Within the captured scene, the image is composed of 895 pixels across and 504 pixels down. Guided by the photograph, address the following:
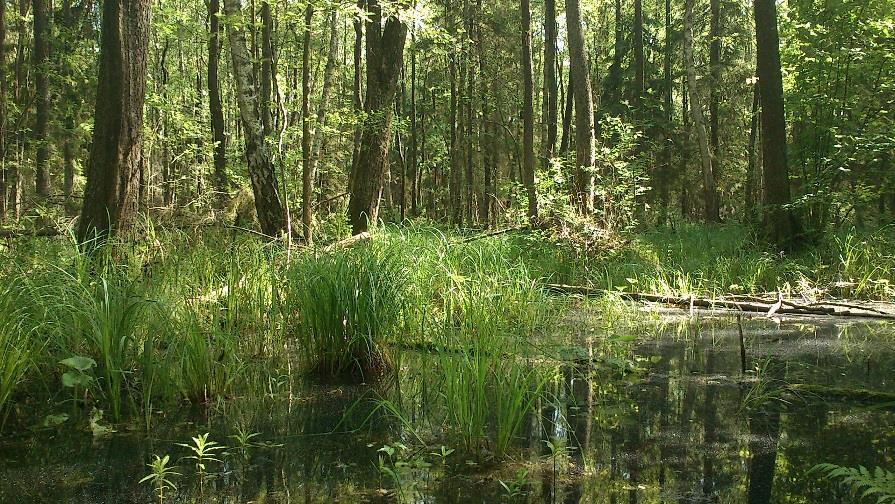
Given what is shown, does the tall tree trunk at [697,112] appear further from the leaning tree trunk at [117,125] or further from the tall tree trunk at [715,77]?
the leaning tree trunk at [117,125]

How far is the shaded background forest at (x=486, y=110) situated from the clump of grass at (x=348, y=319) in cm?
404

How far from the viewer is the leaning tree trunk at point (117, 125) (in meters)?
6.55

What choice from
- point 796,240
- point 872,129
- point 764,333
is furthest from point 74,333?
point 872,129

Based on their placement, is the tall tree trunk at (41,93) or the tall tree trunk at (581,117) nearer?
the tall tree trunk at (581,117)

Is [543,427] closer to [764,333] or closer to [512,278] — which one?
[512,278]

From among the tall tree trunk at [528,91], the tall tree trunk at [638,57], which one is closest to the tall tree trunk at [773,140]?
the tall tree trunk at [528,91]

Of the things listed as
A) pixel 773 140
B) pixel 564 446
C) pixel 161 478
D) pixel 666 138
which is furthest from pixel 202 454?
pixel 666 138

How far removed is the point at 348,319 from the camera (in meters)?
4.77

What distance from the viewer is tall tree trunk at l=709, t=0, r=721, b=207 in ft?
67.5

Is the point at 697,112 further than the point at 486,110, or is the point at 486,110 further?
the point at 486,110

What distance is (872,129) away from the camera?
34.6 ft

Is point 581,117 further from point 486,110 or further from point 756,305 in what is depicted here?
point 486,110

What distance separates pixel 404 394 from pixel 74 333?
6.81ft

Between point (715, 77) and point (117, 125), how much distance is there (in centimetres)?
1933
